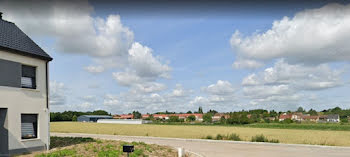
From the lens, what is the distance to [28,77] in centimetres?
1542

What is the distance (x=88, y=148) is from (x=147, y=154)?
316 cm

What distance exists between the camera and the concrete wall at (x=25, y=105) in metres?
13.8

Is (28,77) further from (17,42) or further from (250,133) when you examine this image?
(250,133)

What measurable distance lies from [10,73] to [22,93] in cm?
Result: 112

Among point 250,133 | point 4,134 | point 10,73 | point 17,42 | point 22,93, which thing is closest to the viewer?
point 4,134

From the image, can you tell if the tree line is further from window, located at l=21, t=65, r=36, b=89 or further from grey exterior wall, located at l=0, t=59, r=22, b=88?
grey exterior wall, located at l=0, t=59, r=22, b=88

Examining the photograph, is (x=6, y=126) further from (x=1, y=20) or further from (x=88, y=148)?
(x=1, y=20)

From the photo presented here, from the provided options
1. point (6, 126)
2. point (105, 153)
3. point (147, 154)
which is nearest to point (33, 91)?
point (6, 126)

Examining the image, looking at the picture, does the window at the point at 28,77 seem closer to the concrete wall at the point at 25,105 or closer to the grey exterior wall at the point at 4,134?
the concrete wall at the point at 25,105

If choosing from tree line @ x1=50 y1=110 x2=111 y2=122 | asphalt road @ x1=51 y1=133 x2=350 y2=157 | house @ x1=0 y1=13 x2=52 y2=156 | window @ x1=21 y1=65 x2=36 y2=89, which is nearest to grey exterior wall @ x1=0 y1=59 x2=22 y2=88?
Answer: house @ x1=0 y1=13 x2=52 y2=156

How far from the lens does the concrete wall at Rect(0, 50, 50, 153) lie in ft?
45.3

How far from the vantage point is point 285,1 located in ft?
10.6

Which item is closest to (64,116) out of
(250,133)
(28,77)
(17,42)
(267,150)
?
(250,133)

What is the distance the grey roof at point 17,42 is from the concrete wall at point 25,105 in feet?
0.94
